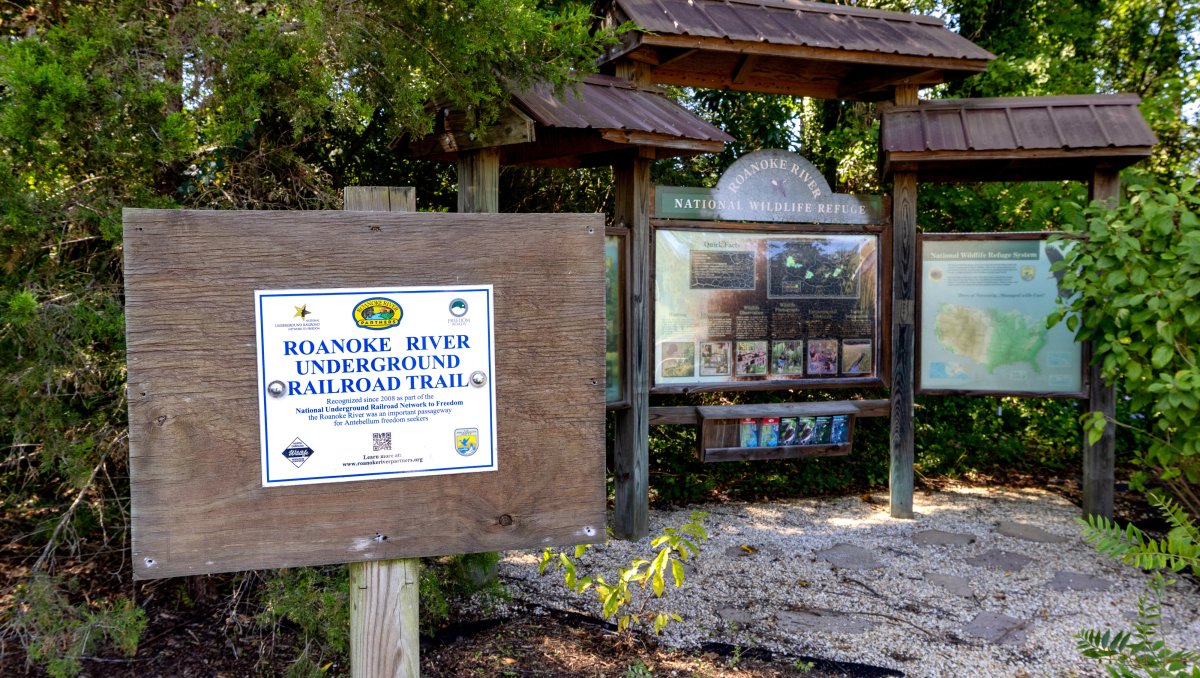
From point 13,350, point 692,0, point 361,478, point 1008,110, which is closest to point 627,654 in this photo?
point 361,478

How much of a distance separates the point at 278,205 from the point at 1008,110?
14.5ft

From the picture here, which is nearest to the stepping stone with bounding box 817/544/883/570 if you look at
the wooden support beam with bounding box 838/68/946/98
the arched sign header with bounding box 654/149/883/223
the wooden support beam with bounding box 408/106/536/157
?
the arched sign header with bounding box 654/149/883/223

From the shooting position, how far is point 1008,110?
5.38 meters

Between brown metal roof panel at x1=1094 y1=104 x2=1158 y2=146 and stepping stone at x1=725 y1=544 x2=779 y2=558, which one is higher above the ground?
brown metal roof panel at x1=1094 y1=104 x2=1158 y2=146

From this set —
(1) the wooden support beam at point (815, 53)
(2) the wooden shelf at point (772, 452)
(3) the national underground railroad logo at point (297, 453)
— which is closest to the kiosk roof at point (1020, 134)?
(1) the wooden support beam at point (815, 53)

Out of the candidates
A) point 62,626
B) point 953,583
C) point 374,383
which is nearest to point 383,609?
point 374,383

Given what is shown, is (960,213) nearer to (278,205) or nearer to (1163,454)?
(1163,454)

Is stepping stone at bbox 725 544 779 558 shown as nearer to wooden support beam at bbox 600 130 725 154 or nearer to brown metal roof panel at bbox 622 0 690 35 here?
wooden support beam at bbox 600 130 725 154

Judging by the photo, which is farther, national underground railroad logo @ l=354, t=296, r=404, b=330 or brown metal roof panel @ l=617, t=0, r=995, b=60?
brown metal roof panel @ l=617, t=0, r=995, b=60

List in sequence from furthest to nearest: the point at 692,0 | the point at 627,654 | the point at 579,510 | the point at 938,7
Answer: the point at 938,7, the point at 692,0, the point at 627,654, the point at 579,510

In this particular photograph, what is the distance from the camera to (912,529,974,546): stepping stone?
16.9ft

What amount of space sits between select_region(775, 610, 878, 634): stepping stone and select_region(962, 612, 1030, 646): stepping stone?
0.44 m

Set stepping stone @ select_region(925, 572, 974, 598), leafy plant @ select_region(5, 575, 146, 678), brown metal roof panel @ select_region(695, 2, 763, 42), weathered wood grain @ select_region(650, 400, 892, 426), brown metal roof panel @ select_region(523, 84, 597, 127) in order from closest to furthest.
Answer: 1. leafy plant @ select_region(5, 575, 146, 678)
2. brown metal roof panel @ select_region(523, 84, 597, 127)
3. stepping stone @ select_region(925, 572, 974, 598)
4. brown metal roof panel @ select_region(695, 2, 763, 42)
5. weathered wood grain @ select_region(650, 400, 892, 426)

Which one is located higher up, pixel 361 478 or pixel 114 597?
pixel 361 478
